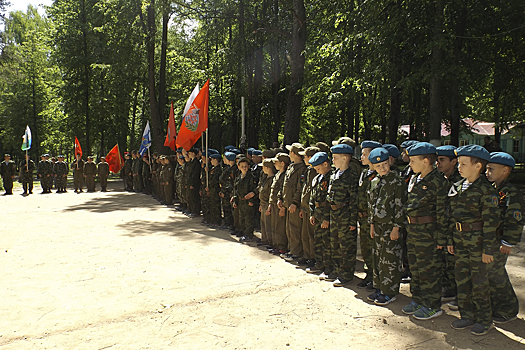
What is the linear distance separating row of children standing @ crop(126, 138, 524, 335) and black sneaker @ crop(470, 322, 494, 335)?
0.5 inches

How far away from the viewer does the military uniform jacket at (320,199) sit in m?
6.28

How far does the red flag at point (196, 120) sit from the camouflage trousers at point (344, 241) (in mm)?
5704

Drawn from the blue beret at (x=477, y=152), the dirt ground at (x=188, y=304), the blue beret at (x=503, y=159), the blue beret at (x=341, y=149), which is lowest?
the dirt ground at (x=188, y=304)

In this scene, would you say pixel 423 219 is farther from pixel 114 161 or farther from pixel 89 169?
pixel 114 161

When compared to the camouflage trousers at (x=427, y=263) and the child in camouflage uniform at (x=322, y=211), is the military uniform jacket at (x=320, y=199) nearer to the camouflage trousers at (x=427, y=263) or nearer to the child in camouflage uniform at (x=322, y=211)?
the child in camouflage uniform at (x=322, y=211)

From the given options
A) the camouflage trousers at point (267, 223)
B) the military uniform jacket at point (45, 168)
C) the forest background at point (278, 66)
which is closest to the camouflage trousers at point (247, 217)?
the camouflage trousers at point (267, 223)

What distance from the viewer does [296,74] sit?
14.5m

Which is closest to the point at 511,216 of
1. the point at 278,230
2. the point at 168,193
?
the point at 278,230

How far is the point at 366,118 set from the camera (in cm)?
3131

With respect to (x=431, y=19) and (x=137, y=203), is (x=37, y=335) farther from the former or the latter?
(x=431, y=19)

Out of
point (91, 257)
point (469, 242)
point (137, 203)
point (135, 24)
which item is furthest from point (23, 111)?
point (469, 242)

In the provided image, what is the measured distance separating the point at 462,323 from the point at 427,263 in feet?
2.34

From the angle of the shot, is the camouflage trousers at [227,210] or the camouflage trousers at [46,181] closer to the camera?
the camouflage trousers at [227,210]

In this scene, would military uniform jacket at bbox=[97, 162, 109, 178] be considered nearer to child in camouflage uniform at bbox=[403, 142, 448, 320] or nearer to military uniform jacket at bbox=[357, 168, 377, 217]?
military uniform jacket at bbox=[357, 168, 377, 217]
